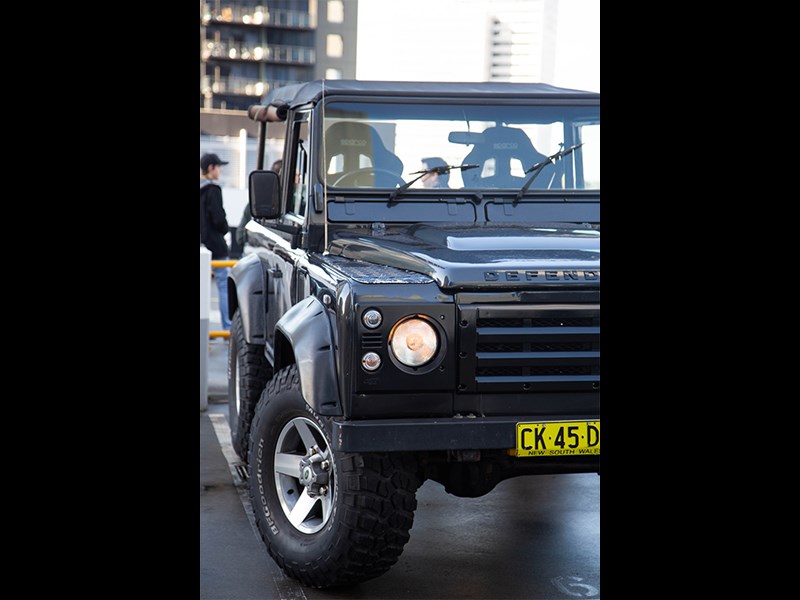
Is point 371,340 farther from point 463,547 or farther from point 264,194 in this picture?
point 264,194

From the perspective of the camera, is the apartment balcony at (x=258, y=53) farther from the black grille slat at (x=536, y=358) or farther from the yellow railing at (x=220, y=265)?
the black grille slat at (x=536, y=358)

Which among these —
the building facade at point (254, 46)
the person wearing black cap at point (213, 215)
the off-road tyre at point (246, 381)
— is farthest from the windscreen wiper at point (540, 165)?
the building facade at point (254, 46)

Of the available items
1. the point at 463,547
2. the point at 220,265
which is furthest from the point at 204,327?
the point at 463,547

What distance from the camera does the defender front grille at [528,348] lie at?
13.5 ft

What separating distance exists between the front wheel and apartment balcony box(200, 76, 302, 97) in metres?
62.0

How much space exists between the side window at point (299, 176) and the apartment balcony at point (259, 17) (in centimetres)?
6215

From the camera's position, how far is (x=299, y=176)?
18.2 ft

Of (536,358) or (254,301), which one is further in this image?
(254,301)

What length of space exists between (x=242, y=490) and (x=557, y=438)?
2329mm

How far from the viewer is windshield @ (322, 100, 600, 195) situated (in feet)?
17.1
